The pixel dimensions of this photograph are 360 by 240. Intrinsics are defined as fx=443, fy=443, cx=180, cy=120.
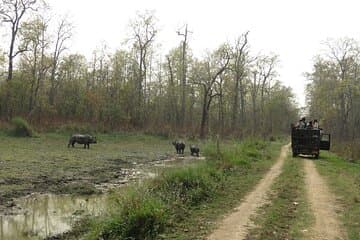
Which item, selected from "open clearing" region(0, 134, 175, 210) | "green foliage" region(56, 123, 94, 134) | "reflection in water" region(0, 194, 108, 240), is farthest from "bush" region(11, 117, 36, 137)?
"reflection in water" region(0, 194, 108, 240)

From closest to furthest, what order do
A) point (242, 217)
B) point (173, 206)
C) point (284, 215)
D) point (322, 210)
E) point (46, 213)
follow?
point (242, 217), point (284, 215), point (173, 206), point (322, 210), point (46, 213)

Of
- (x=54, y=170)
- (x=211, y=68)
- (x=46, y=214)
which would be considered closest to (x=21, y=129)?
(x=54, y=170)

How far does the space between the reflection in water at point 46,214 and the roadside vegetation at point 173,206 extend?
0.75 meters

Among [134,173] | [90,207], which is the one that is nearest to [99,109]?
[134,173]

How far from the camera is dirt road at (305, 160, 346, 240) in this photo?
8.68m

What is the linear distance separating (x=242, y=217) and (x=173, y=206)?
1730mm

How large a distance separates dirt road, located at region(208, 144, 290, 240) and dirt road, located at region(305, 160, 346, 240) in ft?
4.28

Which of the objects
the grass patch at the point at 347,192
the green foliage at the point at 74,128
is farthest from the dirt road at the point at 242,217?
the green foliage at the point at 74,128

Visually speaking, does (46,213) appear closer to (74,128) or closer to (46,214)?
(46,214)

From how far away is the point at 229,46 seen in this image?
60.2 m

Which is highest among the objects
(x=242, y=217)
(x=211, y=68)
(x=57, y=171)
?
(x=211, y=68)

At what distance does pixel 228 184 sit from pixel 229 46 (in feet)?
154

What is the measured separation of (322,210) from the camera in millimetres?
11023

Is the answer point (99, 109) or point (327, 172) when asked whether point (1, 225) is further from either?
point (99, 109)
